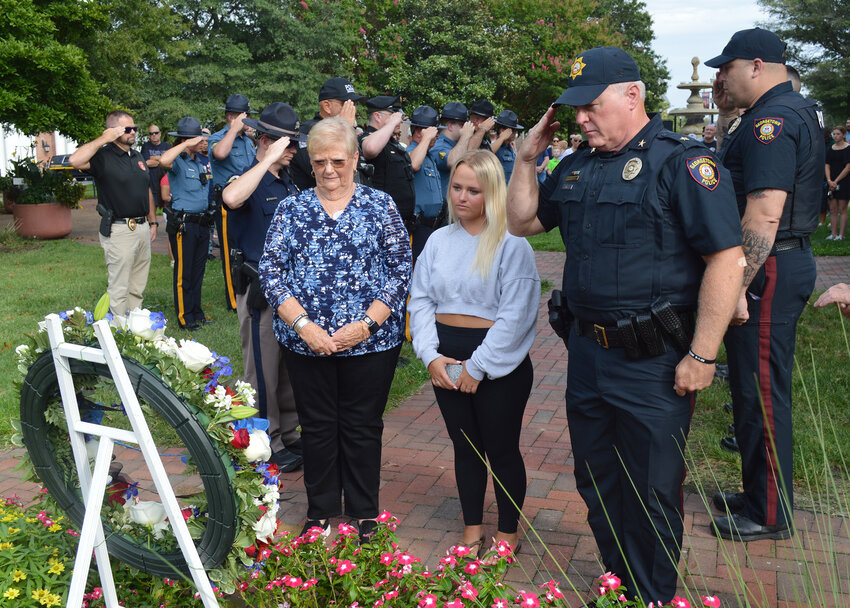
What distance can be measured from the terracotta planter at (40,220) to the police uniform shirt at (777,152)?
52.8 feet

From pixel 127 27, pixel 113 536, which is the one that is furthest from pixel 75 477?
pixel 127 27

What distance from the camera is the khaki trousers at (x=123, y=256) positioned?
7.81m

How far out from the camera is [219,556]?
2672 millimetres

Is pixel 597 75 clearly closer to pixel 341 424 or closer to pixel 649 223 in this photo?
pixel 649 223

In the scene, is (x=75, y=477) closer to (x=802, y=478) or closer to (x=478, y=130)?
(x=802, y=478)

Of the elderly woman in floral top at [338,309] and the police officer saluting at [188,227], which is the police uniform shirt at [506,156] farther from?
the elderly woman in floral top at [338,309]

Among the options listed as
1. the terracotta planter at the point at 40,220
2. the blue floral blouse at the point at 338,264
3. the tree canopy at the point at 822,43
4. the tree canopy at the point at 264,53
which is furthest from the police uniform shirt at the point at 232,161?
the tree canopy at the point at 822,43

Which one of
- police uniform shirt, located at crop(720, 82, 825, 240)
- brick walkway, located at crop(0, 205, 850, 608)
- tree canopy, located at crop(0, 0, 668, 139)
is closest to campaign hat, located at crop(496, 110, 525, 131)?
brick walkway, located at crop(0, 205, 850, 608)

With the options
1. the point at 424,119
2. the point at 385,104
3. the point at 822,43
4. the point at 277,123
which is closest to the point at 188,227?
the point at 424,119

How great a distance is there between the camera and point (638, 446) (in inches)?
113

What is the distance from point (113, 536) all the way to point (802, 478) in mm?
3495

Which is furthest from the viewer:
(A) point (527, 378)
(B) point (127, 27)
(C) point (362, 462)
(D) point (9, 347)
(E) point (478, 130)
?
(B) point (127, 27)

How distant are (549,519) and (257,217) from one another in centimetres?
238

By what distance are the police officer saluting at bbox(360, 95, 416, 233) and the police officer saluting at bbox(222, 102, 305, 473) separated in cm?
162
